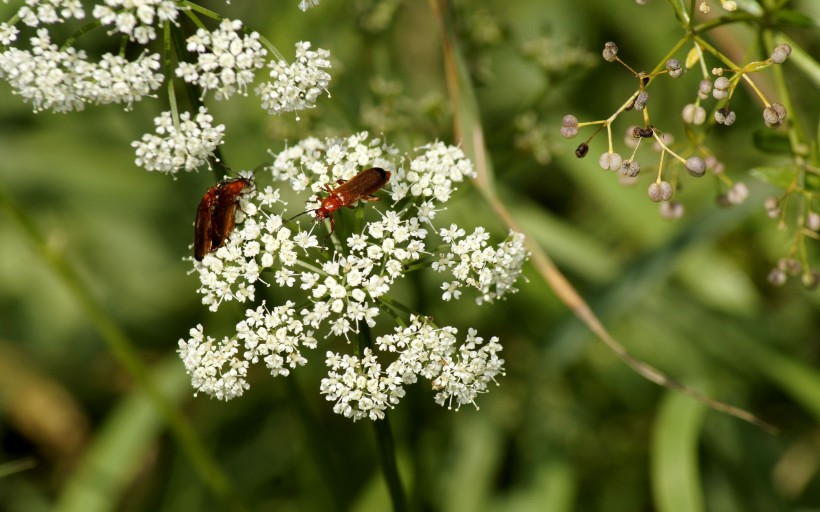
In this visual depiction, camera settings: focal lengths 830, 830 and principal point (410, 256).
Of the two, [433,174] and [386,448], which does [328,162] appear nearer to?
[433,174]

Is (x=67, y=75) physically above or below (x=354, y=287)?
above

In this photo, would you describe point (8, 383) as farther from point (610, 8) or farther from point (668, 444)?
point (610, 8)

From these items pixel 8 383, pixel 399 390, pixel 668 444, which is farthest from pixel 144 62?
pixel 8 383

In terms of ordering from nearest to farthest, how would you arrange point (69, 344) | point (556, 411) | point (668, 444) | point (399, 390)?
point (399, 390) → point (668, 444) → point (556, 411) → point (69, 344)

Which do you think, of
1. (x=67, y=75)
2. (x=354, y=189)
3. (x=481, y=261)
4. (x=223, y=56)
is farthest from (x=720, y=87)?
(x=67, y=75)

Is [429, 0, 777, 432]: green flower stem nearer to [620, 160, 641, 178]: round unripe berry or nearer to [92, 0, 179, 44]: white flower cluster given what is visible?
[620, 160, 641, 178]: round unripe berry

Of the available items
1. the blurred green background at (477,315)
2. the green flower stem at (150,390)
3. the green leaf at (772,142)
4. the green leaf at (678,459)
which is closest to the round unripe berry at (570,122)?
the green leaf at (772,142)
